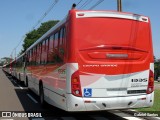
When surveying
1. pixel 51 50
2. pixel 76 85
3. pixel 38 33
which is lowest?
pixel 76 85

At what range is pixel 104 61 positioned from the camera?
365 inches

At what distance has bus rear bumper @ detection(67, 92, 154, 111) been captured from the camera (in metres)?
8.89

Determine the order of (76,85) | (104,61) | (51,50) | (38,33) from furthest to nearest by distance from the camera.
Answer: (38,33)
(51,50)
(104,61)
(76,85)

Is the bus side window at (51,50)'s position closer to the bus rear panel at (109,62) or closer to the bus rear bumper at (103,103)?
the bus rear panel at (109,62)

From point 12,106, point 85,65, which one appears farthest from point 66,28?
point 12,106

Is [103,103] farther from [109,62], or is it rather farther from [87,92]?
[109,62]

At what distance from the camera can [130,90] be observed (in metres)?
9.47

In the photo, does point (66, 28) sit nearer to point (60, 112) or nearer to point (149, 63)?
point (149, 63)

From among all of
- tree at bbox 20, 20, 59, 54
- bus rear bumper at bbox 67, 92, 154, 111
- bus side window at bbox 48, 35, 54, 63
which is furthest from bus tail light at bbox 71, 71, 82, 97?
tree at bbox 20, 20, 59, 54

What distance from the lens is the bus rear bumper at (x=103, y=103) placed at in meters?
8.89

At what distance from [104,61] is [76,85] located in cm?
100

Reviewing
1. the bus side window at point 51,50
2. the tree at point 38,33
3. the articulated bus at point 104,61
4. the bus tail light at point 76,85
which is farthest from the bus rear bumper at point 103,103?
the tree at point 38,33

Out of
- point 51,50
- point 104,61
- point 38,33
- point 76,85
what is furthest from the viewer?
point 38,33

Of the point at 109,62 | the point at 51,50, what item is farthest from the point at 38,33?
the point at 109,62
